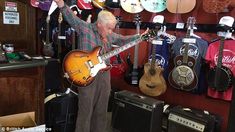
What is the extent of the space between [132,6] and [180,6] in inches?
26.7

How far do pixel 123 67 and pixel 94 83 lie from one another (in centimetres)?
93

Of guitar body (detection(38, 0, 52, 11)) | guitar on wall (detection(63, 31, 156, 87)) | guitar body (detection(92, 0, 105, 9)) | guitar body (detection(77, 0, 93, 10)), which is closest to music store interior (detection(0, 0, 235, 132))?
guitar on wall (detection(63, 31, 156, 87))

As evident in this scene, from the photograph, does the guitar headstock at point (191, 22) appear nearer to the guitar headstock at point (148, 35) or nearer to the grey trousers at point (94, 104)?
the guitar headstock at point (148, 35)

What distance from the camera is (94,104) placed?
2.64m

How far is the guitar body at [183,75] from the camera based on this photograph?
265 cm

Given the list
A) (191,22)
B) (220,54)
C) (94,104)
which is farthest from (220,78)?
(94,104)

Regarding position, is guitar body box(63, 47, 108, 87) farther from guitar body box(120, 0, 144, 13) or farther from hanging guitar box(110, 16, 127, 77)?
guitar body box(120, 0, 144, 13)

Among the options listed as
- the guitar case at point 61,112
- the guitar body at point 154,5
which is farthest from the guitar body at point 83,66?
the guitar body at point 154,5

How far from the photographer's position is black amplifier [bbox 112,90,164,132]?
8.73 ft

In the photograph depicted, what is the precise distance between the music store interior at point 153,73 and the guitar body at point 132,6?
0.5 inches

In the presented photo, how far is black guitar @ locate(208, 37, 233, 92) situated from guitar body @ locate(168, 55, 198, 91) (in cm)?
18

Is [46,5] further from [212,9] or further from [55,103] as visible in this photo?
[212,9]

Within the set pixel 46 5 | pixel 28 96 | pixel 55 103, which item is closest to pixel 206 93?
pixel 55 103

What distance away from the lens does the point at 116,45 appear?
→ 282 cm
